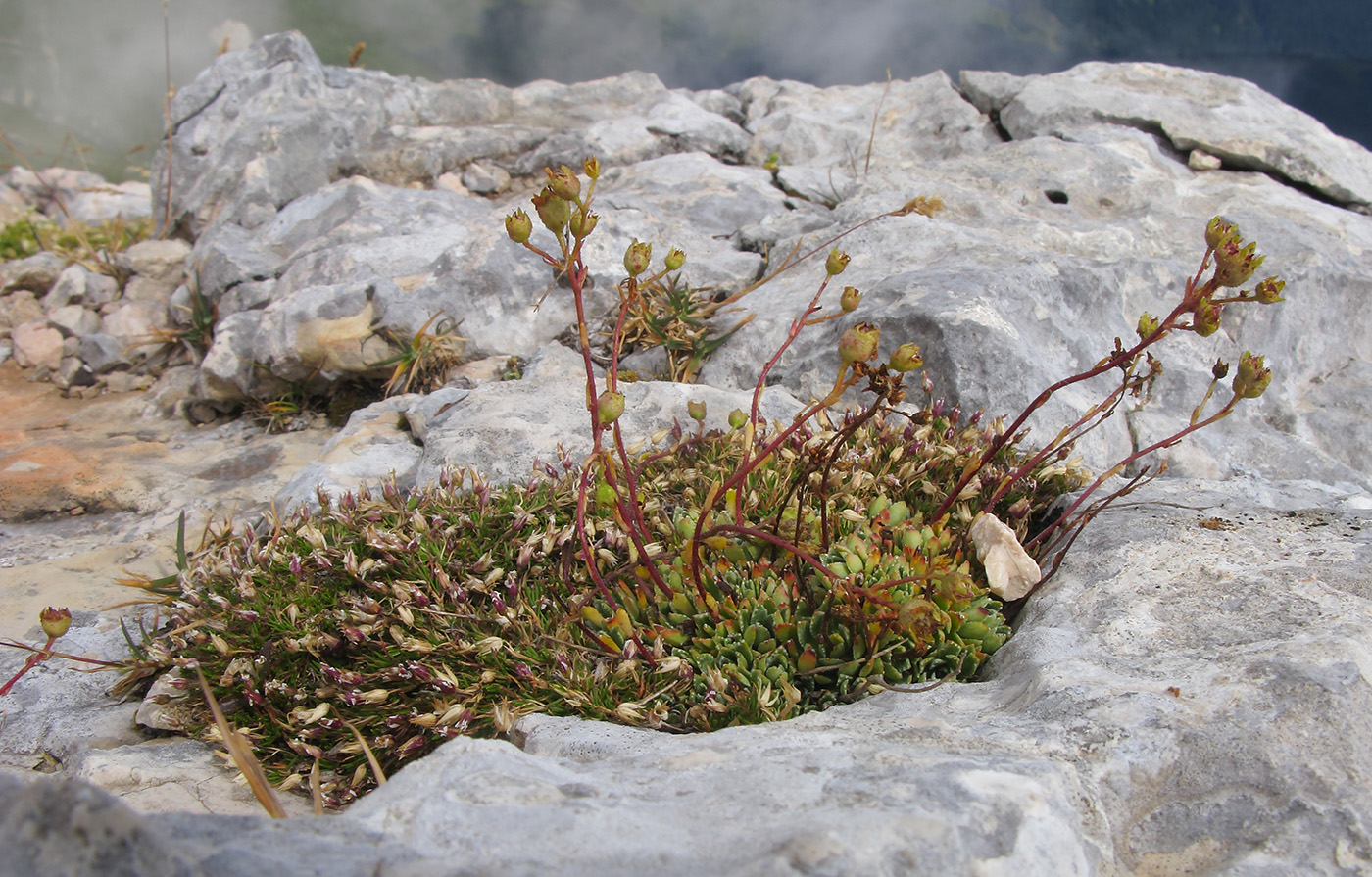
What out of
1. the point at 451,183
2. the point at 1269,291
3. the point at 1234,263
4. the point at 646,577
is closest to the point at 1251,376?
the point at 1269,291

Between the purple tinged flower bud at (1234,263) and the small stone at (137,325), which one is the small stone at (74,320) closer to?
the small stone at (137,325)

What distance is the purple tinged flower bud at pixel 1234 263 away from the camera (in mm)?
2146

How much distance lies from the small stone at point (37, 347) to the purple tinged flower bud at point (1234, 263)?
8.90 metres

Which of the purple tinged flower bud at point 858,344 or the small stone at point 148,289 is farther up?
the small stone at point 148,289

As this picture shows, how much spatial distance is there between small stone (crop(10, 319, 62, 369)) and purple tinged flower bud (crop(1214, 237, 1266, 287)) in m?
8.90

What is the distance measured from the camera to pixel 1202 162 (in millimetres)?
6648

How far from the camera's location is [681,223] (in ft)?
20.1

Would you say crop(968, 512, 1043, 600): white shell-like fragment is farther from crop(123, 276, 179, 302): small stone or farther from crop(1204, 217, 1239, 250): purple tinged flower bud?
crop(123, 276, 179, 302): small stone

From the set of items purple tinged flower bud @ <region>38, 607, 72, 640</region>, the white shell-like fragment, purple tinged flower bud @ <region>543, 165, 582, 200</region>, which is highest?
purple tinged flower bud @ <region>543, 165, 582, 200</region>

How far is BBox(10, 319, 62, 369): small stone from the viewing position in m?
7.28

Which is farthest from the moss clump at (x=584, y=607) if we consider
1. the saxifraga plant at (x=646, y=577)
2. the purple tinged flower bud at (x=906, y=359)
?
the purple tinged flower bud at (x=906, y=359)

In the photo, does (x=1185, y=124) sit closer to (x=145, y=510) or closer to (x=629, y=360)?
(x=629, y=360)

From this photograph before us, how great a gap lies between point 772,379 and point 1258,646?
9.49 ft

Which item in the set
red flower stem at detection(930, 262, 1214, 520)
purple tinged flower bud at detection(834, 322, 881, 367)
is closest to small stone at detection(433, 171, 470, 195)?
red flower stem at detection(930, 262, 1214, 520)
